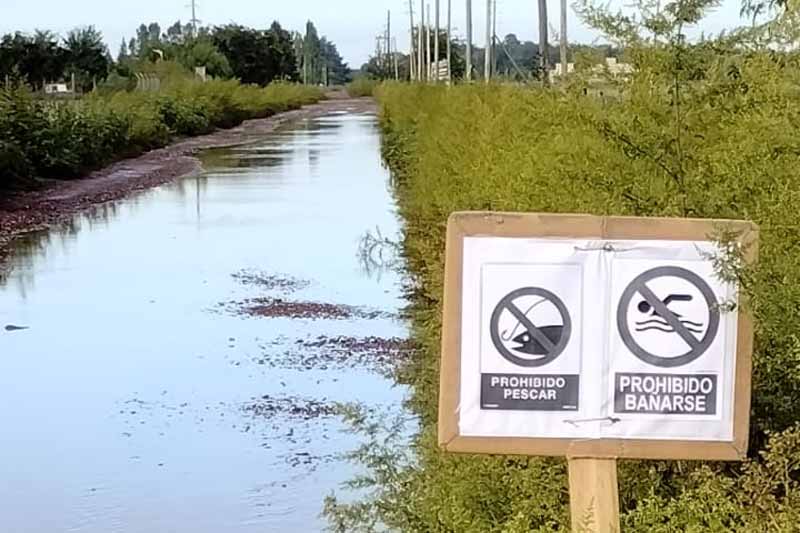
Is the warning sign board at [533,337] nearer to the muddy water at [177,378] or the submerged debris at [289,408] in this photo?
the muddy water at [177,378]

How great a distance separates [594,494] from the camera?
3367mm

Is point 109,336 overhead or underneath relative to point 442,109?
underneath

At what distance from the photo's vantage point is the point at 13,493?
6762 millimetres

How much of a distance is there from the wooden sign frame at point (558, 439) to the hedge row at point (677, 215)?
23 cm

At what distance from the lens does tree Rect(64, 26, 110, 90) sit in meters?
57.6

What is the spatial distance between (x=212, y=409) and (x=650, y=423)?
5.43m

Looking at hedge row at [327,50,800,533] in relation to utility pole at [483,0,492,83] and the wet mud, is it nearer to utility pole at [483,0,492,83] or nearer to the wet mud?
the wet mud

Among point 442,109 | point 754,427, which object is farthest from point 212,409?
point 442,109

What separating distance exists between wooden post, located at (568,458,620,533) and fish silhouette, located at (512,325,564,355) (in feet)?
0.89

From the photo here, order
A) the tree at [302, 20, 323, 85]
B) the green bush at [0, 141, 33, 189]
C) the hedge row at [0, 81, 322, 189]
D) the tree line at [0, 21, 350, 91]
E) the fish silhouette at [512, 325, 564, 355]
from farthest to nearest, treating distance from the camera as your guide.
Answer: the tree at [302, 20, 323, 85], the tree line at [0, 21, 350, 91], the hedge row at [0, 81, 322, 189], the green bush at [0, 141, 33, 189], the fish silhouette at [512, 325, 564, 355]

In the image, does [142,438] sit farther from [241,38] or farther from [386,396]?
[241,38]

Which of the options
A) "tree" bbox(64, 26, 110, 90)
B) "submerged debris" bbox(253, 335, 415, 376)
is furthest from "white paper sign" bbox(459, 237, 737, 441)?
"tree" bbox(64, 26, 110, 90)

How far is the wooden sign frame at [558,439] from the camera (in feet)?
10.8

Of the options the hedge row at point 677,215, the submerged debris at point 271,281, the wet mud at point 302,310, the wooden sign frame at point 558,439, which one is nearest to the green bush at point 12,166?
the submerged debris at point 271,281
